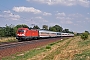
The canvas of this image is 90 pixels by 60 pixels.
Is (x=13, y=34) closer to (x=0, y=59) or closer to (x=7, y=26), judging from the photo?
(x=7, y=26)

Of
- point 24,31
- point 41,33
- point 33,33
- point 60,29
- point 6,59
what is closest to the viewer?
point 6,59

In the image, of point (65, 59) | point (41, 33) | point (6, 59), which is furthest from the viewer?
point (41, 33)

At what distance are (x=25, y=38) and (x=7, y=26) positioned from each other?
36036 mm

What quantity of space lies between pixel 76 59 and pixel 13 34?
74065 mm

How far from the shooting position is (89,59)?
1177 cm

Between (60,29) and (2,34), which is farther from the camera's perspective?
(60,29)

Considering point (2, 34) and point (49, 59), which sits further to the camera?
point (2, 34)

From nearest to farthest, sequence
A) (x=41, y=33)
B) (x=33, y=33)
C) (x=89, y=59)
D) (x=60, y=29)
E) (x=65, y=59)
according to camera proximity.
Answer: (x=89, y=59) < (x=65, y=59) < (x=33, y=33) < (x=41, y=33) < (x=60, y=29)

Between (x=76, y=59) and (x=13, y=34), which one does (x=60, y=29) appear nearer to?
→ (x=13, y=34)

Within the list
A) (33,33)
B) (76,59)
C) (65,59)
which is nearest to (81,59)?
(76,59)

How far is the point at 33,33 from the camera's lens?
5406 centimetres

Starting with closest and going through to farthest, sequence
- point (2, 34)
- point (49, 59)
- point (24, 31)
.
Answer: point (49, 59)
point (24, 31)
point (2, 34)

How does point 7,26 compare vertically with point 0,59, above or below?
above

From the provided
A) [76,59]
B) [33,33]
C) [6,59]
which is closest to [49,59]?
[76,59]
